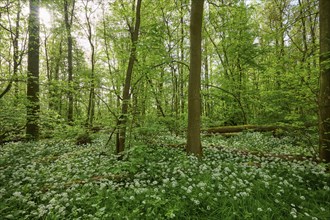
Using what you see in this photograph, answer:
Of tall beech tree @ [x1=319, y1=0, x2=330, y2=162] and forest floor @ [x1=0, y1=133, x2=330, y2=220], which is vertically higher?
tall beech tree @ [x1=319, y1=0, x2=330, y2=162]

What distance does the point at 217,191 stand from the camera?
4.22 m

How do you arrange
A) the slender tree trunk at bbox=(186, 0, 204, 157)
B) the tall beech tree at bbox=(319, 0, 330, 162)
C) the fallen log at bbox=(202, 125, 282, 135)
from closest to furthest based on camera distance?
the tall beech tree at bbox=(319, 0, 330, 162), the slender tree trunk at bbox=(186, 0, 204, 157), the fallen log at bbox=(202, 125, 282, 135)

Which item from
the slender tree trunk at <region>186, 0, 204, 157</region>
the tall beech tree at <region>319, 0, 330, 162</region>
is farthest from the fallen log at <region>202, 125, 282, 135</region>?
the slender tree trunk at <region>186, 0, 204, 157</region>

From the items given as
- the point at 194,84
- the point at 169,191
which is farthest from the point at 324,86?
the point at 169,191

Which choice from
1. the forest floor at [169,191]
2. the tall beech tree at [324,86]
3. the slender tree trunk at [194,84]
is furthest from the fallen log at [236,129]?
the slender tree trunk at [194,84]

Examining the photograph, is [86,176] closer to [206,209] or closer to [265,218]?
[206,209]

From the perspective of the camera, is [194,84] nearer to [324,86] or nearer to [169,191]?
[169,191]

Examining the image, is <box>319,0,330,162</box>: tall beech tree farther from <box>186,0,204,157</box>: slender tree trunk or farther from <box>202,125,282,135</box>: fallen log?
<box>202,125,282,135</box>: fallen log

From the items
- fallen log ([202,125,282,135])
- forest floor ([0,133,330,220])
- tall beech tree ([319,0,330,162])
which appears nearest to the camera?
forest floor ([0,133,330,220])

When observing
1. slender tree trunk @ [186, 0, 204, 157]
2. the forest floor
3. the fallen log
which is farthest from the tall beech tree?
the fallen log

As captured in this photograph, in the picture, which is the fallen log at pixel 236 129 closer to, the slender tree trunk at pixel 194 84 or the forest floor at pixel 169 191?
the forest floor at pixel 169 191

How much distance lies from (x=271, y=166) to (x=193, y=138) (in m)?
2.32

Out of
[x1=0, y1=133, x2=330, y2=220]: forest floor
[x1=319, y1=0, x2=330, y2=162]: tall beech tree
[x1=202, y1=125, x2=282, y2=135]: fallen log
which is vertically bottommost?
[x1=0, y1=133, x2=330, y2=220]: forest floor

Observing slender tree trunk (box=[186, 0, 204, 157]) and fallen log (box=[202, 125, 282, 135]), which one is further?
fallen log (box=[202, 125, 282, 135])
